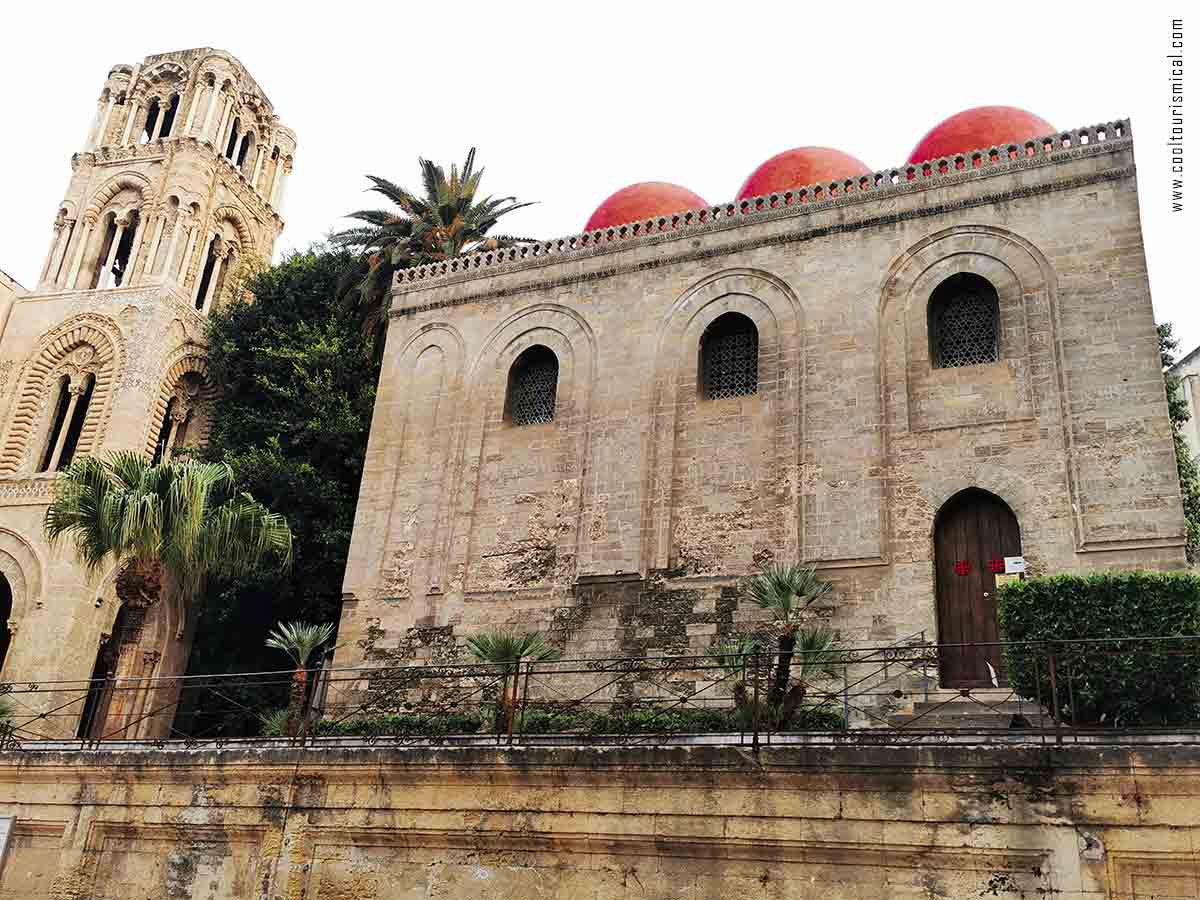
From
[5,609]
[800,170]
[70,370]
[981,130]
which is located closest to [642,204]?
[800,170]

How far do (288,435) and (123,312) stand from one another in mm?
5429

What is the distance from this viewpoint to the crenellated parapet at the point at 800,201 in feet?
49.2

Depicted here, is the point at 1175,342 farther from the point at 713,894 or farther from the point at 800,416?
the point at 713,894

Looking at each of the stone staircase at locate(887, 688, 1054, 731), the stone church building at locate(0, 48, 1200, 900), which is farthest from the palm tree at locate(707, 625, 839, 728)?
the stone staircase at locate(887, 688, 1054, 731)

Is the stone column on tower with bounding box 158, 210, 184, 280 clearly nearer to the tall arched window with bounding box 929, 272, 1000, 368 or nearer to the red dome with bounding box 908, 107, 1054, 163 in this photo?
the red dome with bounding box 908, 107, 1054, 163

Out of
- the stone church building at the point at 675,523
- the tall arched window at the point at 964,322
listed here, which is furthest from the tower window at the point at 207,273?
the tall arched window at the point at 964,322

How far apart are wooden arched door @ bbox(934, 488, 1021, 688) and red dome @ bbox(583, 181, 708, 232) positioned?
825 cm

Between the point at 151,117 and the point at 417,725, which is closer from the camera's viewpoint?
the point at 417,725

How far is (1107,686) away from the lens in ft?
31.9

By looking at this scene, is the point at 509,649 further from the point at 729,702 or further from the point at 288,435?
the point at 288,435

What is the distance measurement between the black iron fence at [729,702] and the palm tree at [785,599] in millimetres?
136

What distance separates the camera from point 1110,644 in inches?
404

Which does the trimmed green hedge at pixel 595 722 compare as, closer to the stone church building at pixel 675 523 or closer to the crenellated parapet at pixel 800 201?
the stone church building at pixel 675 523

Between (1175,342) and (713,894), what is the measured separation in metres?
20.5
